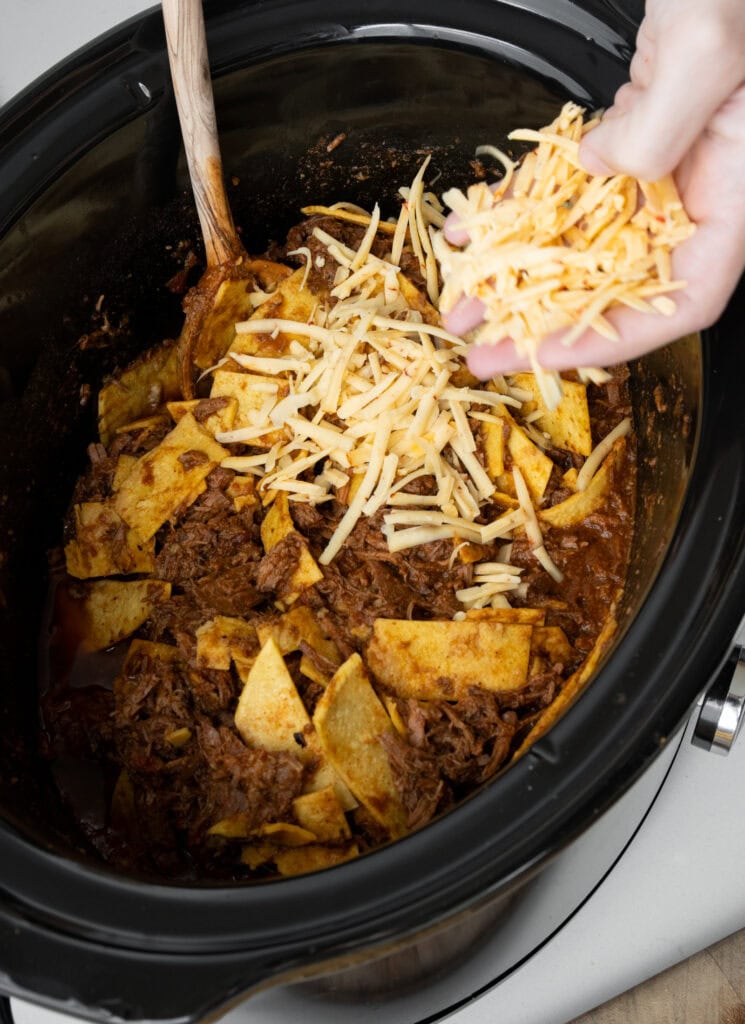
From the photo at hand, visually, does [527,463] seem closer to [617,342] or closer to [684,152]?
[617,342]

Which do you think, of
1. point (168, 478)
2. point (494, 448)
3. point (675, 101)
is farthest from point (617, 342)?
point (168, 478)

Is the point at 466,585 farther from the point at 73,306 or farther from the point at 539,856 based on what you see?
the point at 73,306

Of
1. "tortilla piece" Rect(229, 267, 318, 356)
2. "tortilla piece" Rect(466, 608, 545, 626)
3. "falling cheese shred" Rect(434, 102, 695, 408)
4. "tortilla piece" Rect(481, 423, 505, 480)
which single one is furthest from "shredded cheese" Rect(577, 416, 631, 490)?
"tortilla piece" Rect(229, 267, 318, 356)

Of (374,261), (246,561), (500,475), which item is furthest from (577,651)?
(374,261)

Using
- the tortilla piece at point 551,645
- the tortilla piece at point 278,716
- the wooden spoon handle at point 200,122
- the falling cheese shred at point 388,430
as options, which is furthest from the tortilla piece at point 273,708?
the wooden spoon handle at point 200,122

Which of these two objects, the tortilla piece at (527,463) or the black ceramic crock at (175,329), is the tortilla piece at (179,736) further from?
the tortilla piece at (527,463)

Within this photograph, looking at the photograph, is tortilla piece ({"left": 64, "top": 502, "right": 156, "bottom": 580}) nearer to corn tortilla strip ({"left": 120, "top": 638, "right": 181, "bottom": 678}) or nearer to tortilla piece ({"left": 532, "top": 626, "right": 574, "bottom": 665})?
corn tortilla strip ({"left": 120, "top": 638, "right": 181, "bottom": 678})
